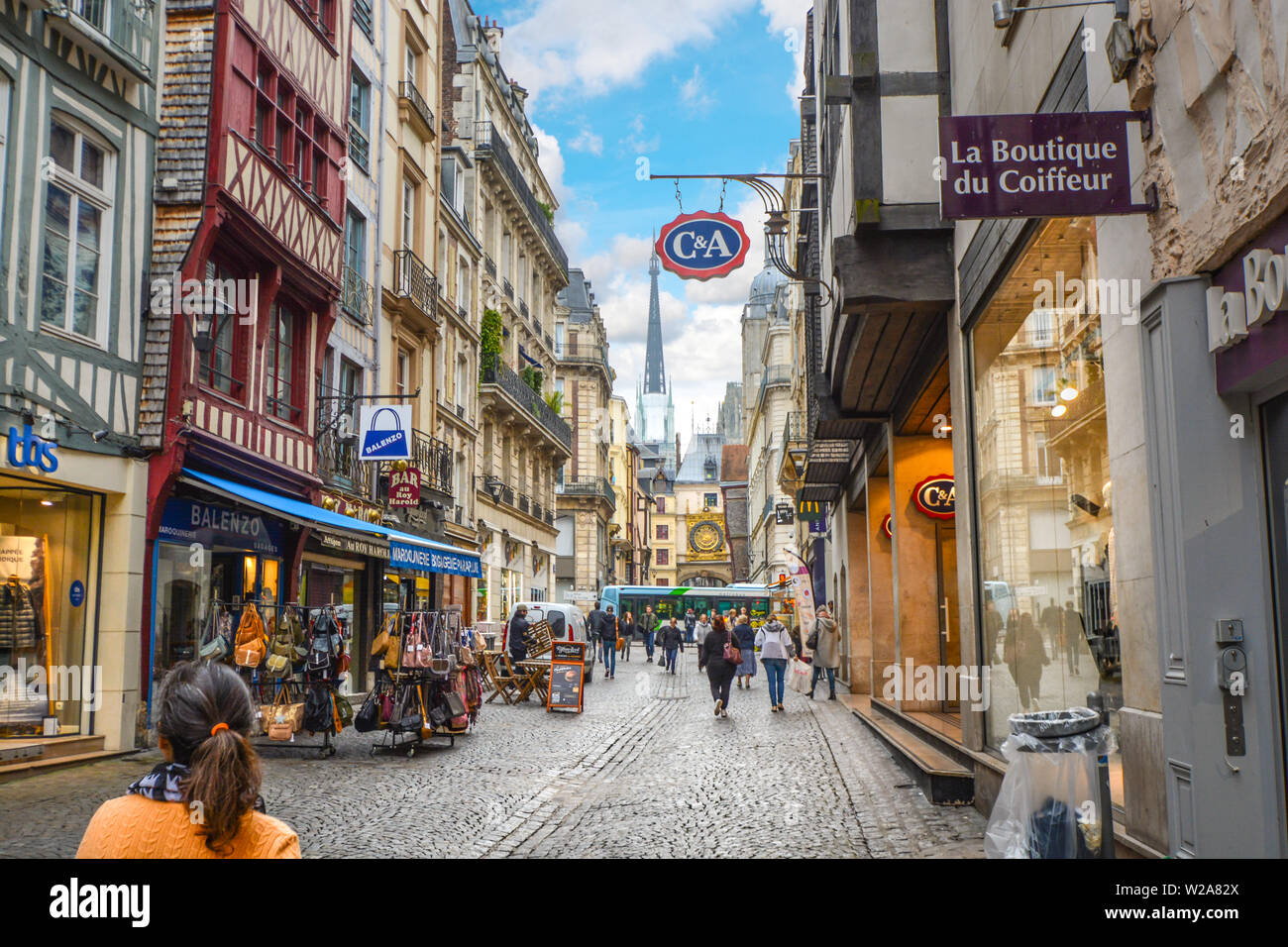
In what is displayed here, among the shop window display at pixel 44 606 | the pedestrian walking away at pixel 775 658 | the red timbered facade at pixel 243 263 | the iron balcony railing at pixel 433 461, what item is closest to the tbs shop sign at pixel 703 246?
the red timbered facade at pixel 243 263

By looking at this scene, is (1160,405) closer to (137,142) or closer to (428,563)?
(137,142)

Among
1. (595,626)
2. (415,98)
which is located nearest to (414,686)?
(415,98)

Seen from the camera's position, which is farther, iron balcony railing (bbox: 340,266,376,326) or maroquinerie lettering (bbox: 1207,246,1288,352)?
iron balcony railing (bbox: 340,266,376,326)

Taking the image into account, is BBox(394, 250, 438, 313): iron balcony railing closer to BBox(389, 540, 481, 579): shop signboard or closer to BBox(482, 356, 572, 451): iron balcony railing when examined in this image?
BBox(389, 540, 481, 579): shop signboard

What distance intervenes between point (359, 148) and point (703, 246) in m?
11.0

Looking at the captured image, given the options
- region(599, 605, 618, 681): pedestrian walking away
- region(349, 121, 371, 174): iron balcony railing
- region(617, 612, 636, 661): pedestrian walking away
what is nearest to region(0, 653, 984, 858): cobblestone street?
region(349, 121, 371, 174): iron balcony railing

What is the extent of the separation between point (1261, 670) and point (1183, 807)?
79cm

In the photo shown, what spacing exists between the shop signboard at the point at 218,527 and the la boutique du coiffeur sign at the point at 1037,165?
10.9 m

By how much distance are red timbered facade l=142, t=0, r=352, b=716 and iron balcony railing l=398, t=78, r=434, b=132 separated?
17.9ft

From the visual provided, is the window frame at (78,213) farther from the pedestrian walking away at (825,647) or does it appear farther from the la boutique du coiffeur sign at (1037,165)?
the pedestrian walking away at (825,647)

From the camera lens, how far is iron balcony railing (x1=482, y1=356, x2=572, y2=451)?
115ft

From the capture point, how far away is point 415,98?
2564 centimetres
